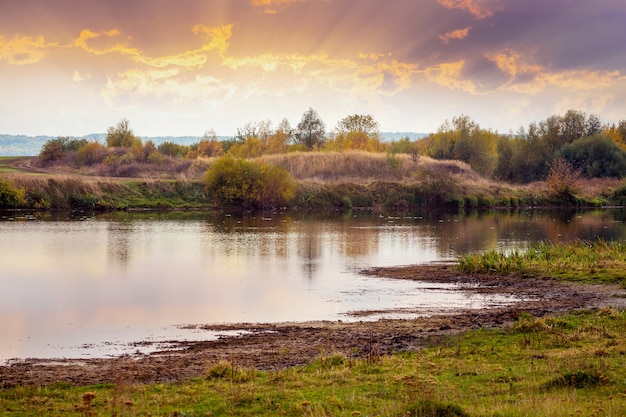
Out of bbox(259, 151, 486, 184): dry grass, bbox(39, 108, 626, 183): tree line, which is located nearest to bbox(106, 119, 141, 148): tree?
bbox(39, 108, 626, 183): tree line

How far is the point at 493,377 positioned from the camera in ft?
37.9

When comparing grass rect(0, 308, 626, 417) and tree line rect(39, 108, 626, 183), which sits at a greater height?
tree line rect(39, 108, 626, 183)

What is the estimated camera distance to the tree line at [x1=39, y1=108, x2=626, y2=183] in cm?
10019

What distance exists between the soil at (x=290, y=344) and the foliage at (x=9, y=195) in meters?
53.1

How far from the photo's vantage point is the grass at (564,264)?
24.9 metres

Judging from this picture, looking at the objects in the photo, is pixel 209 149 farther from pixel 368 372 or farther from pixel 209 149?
pixel 368 372

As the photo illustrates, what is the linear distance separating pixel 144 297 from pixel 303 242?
19612 mm

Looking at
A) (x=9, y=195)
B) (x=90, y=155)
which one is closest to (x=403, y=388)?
(x=9, y=195)

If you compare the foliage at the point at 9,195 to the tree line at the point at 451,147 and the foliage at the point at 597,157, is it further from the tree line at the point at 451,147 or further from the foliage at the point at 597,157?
the foliage at the point at 597,157

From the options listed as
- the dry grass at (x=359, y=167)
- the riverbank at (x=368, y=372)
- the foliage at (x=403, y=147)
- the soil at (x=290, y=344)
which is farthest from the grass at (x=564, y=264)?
the foliage at (x=403, y=147)

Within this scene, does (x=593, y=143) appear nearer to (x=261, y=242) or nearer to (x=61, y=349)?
(x=261, y=242)

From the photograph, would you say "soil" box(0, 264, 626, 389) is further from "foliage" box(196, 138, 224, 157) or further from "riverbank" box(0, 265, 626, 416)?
"foliage" box(196, 138, 224, 157)

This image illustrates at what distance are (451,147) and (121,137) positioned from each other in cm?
5492

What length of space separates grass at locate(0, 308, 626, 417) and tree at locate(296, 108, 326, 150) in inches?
4182
